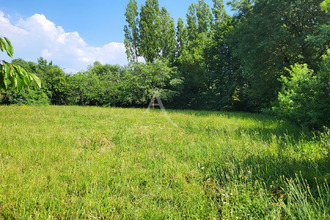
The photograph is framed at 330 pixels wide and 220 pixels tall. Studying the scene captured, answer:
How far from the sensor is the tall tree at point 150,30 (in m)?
25.6

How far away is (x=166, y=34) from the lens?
2592 centimetres

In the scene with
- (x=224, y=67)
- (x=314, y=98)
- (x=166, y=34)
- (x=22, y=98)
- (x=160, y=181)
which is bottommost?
(x=160, y=181)

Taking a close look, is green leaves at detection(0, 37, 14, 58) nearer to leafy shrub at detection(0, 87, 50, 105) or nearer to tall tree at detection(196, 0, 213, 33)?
leafy shrub at detection(0, 87, 50, 105)

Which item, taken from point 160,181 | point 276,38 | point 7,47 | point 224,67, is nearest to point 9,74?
point 7,47

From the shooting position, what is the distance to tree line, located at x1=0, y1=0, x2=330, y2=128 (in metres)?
6.89

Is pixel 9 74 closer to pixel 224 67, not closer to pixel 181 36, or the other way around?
pixel 224 67

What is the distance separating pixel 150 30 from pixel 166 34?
8.38 feet

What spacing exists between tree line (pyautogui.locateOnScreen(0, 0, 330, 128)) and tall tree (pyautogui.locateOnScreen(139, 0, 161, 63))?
0.47 ft

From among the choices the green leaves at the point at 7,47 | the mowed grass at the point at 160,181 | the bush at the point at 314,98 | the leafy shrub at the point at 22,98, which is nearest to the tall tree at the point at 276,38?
the bush at the point at 314,98

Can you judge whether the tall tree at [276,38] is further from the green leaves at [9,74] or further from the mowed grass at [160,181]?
the green leaves at [9,74]

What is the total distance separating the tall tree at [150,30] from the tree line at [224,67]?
14 cm

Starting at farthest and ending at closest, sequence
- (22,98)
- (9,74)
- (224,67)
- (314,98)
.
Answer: (224,67)
(22,98)
(314,98)
(9,74)

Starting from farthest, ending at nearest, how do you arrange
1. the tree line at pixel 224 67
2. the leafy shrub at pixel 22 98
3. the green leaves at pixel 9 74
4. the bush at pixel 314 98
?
1. the leafy shrub at pixel 22 98
2. the tree line at pixel 224 67
3. the bush at pixel 314 98
4. the green leaves at pixel 9 74

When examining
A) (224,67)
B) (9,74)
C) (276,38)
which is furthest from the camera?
(224,67)
